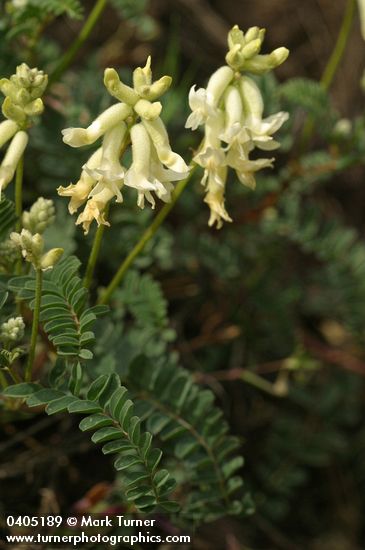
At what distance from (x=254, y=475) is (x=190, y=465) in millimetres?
811

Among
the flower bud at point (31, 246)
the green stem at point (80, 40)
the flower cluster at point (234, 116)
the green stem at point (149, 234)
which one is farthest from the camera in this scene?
the green stem at point (80, 40)

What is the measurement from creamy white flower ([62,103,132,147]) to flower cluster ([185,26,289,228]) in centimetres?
14

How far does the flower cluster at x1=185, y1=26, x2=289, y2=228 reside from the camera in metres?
1.53

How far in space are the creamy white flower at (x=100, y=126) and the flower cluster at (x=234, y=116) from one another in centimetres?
14

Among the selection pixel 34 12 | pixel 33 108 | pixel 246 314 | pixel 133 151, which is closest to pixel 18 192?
pixel 33 108

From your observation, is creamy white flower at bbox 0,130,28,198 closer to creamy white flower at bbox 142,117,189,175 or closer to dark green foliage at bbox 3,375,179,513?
creamy white flower at bbox 142,117,189,175

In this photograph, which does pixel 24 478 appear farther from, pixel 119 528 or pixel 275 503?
pixel 275 503

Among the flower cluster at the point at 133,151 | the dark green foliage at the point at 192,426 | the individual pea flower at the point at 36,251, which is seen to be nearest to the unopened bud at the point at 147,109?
the flower cluster at the point at 133,151

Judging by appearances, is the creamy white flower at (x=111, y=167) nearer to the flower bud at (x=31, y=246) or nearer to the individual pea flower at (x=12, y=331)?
the flower bud at (x=31, y=246)

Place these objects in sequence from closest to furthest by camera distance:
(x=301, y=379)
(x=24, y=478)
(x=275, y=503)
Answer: (x=24, y=478), (x=275, y=503), (x=301, y=379)

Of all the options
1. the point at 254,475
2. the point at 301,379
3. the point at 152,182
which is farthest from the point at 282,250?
the point at 152,182

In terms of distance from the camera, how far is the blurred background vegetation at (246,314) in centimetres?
218

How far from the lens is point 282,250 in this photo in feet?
9.25

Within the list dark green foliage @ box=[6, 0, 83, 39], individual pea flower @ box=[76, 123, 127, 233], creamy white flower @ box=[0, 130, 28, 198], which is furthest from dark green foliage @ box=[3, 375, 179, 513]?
dark green foliage @ box=[6, 0, 83, 39]
